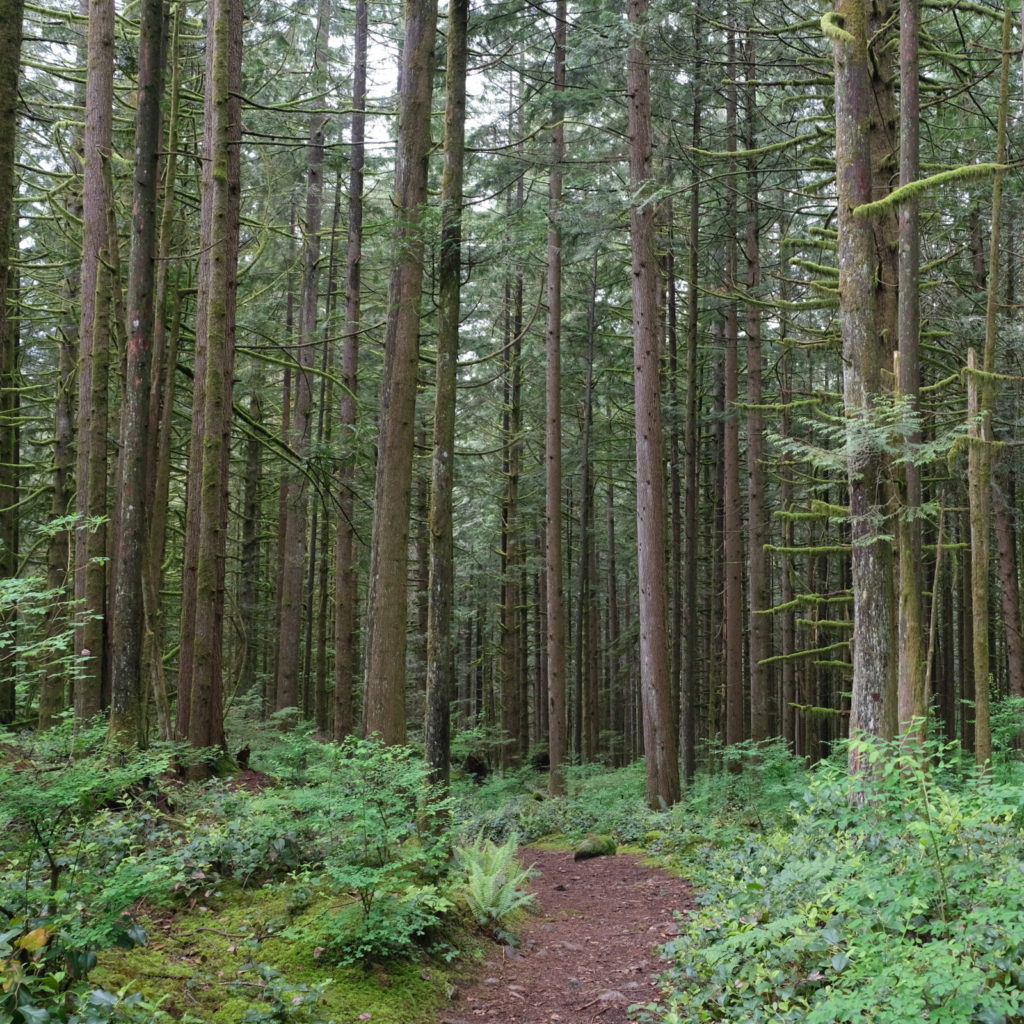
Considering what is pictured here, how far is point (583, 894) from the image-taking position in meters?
8.66

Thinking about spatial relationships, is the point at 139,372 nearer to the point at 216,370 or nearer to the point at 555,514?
the point at 216,370

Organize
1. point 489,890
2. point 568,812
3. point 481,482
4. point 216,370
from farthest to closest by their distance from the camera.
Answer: point 481,482 < point 568,812 < point 216,370 < point 489,890

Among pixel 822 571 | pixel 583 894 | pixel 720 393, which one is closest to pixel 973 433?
pixel 583 894

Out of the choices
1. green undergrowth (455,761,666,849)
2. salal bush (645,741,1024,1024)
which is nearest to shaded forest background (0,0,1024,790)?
green undergrowth (455,761,666,849)

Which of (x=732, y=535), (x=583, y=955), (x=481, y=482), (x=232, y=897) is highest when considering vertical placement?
(x=481, y=482)

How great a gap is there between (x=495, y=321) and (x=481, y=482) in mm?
4755

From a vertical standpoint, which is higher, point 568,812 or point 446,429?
point 446,429

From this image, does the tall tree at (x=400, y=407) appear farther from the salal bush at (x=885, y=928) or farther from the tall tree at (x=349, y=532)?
the tall tree at (x=349, y=532)

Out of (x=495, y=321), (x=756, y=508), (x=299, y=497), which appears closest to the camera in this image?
(x=756, y=508)

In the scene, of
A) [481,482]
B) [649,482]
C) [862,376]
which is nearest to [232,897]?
[862,376]

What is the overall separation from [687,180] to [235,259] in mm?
10485

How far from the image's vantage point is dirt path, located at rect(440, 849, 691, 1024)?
16.6 feet

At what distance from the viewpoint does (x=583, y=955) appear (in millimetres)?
6320

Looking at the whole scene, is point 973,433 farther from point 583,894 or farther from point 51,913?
point 51,913
